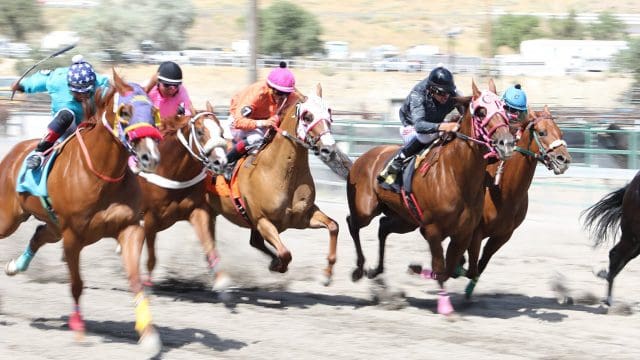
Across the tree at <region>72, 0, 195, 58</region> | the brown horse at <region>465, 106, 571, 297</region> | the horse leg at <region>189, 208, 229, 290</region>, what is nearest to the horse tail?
the brown horse at <region>465, 106, 571, 297</region>

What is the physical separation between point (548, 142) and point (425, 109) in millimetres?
1172

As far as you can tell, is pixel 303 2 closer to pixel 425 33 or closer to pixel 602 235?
pixel 425 33

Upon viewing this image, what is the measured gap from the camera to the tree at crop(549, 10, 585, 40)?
2539 inches

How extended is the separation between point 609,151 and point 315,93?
7677 mm

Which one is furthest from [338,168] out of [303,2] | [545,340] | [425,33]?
[303,2]

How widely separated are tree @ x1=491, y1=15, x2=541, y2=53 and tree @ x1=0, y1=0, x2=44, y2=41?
2963 cm

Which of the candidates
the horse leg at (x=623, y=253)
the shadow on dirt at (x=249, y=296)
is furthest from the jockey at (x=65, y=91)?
the horse leg at (x=623, y=253)

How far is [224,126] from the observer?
8.82 m

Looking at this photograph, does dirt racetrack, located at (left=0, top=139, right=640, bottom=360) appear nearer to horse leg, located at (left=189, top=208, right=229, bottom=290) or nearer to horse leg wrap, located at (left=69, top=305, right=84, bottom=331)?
horse leg wrap, located at (left=69, top=305, right=84, bottom=331)

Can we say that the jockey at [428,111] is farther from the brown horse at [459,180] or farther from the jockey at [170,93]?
the jockey at [170,93]

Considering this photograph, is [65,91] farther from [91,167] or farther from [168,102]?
[91,167]

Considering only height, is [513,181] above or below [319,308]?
above

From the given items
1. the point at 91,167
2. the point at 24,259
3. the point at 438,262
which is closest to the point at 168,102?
the point at 24,259

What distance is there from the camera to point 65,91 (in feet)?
26.7
